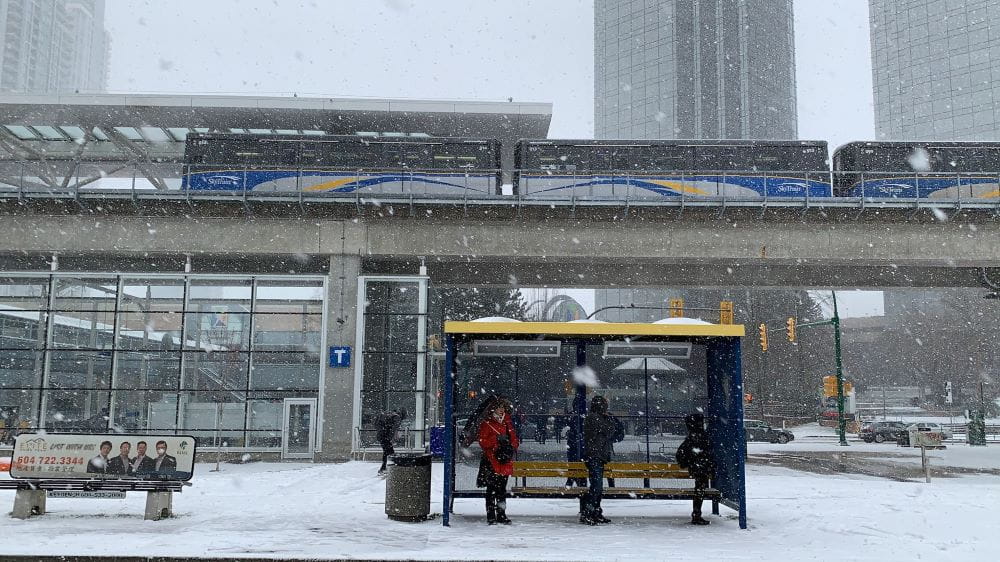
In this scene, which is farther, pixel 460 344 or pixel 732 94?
pixel 732 94

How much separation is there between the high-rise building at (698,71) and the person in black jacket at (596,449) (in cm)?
14446

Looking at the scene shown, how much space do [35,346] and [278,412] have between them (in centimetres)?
866

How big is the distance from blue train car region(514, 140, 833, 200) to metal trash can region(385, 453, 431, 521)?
649 inches

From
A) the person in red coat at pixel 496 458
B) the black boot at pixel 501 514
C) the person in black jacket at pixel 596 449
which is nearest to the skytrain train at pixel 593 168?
the person in black jacket at pixel 596 449

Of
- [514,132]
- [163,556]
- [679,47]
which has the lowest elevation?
[163,556]

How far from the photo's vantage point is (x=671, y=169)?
90.8 ft

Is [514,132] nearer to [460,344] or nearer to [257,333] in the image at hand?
[257,333]

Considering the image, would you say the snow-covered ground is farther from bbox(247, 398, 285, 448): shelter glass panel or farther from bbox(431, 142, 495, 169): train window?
→ bbox(431, 142, 495, 169): train window

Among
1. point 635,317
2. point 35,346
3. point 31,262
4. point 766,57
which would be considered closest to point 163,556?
point 35,346

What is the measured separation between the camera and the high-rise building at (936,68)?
13950cm

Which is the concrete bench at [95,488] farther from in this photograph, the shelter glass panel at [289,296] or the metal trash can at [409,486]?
the shelter glass panel at [289,296]

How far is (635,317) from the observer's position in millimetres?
135125

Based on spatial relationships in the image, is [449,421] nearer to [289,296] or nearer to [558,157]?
[289,296]

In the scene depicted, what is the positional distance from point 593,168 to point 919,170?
11.3 m
